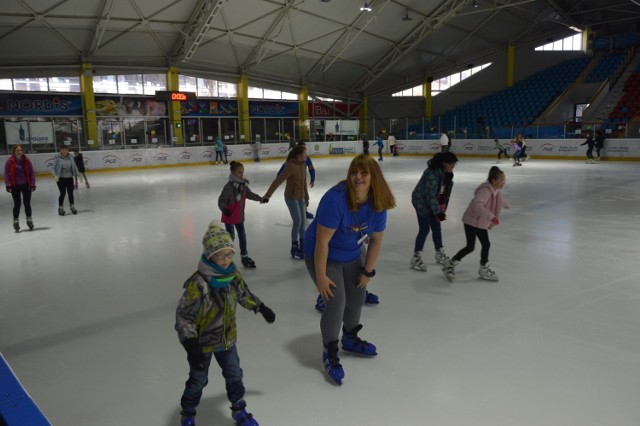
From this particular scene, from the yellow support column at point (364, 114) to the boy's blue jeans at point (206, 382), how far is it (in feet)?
109

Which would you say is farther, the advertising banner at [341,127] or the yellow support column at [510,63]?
the yellow support column at [510,63]

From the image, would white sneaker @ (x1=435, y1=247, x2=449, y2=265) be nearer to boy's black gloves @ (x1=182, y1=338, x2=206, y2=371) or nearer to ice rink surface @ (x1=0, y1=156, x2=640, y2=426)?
ice rink surface @ (x1=0, y1=156, x2=640, y2=426)

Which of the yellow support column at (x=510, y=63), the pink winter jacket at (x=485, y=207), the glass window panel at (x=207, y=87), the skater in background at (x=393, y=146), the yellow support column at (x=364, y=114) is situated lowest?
the pink winter jacket at (x=485, y=207)

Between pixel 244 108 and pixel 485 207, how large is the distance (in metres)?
25.1

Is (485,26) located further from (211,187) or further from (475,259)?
(475,259)

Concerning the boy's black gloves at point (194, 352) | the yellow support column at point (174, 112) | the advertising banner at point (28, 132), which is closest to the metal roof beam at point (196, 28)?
the yellow support column at point (174, 112)

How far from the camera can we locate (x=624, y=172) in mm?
16031

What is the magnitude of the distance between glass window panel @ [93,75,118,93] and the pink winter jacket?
2386cm

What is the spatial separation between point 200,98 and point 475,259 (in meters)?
24.6

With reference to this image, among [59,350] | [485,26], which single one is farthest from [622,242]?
[485,26]

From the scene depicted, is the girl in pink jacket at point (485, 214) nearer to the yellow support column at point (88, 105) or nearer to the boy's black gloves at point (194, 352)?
the boy's black gloves at point (194, 352)

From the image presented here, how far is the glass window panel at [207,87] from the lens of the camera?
92.5ft

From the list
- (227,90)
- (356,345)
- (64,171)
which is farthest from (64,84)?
(356,345)

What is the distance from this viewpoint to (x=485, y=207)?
16.3 ft
